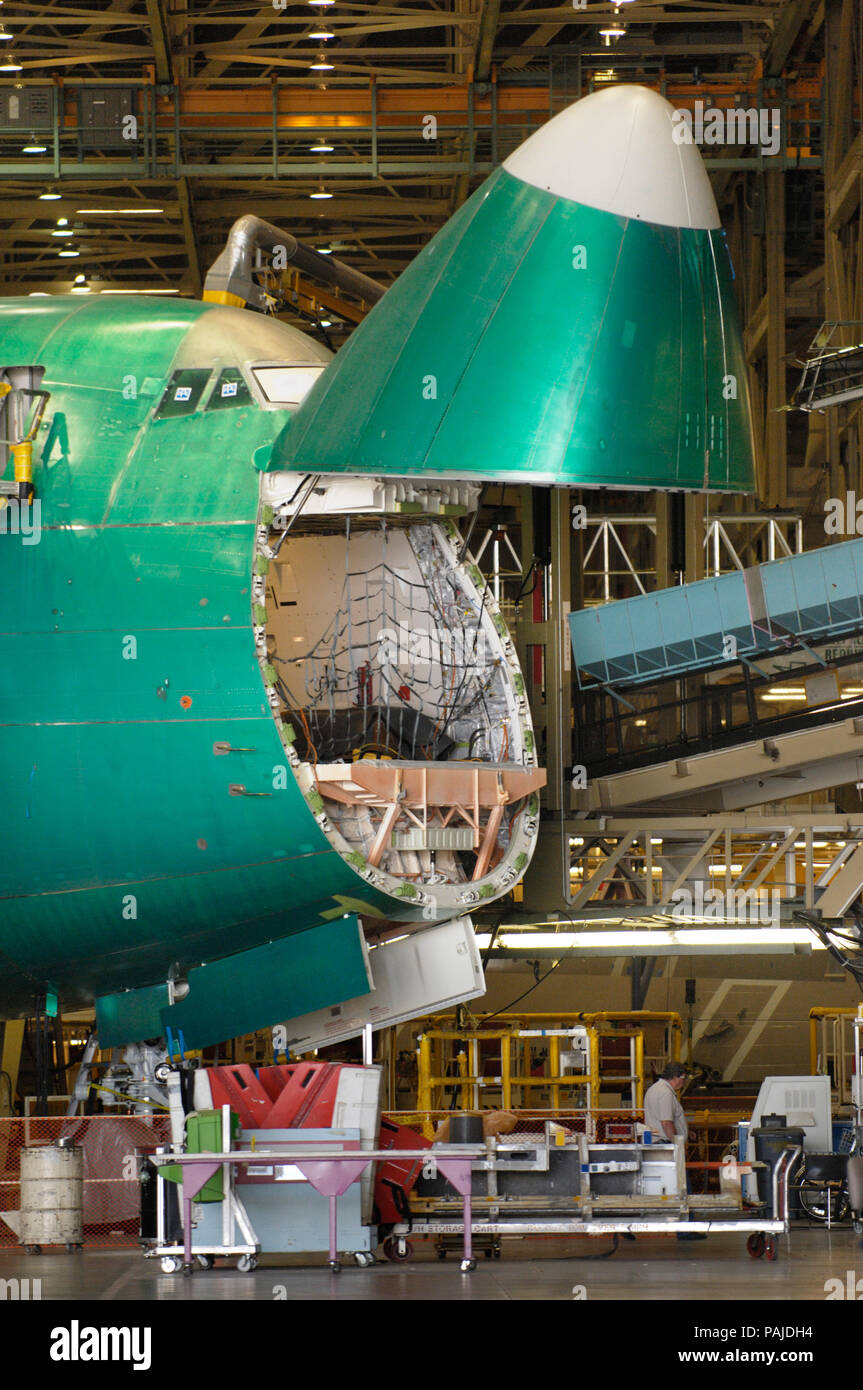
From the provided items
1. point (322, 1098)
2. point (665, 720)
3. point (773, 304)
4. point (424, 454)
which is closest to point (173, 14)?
point (773, 304)

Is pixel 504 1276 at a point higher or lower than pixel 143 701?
lower

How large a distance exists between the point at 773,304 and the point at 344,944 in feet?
68.5

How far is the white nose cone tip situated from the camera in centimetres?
1501

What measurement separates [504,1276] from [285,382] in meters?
8.32

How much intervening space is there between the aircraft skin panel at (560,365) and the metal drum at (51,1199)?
7.09 m

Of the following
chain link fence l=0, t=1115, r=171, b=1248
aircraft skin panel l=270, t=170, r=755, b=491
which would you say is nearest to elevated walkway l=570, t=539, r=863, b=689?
aircraft skin panel l=270, t=170, r=755, b=491

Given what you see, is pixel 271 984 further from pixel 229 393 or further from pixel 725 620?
pixel 725 620

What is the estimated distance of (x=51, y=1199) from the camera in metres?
17.5

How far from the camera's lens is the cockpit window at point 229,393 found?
17.2 m

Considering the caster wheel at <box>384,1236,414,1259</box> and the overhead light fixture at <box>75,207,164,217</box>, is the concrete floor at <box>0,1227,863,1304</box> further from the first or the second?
the overhead light fixture at <box>75,207,164,217</box>

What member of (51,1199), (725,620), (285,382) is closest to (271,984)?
(51,1199)

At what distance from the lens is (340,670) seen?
19172 millimetres
